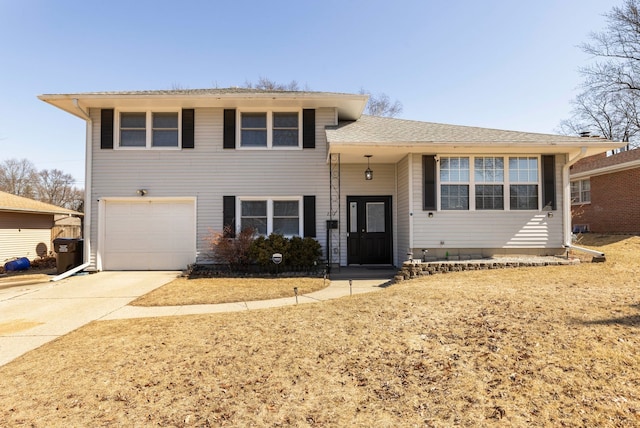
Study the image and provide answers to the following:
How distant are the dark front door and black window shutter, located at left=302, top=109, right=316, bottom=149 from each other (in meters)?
2.01

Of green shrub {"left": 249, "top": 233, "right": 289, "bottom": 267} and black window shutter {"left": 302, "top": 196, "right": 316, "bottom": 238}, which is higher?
black window shutter {"left": 302, "top": 196, "right": 316, "bottom": 238}

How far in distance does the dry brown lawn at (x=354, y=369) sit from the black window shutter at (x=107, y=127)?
7128 millimetres

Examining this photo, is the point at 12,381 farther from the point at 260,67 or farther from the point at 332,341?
the point at 260,67

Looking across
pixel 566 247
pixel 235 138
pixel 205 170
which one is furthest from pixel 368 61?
pixel 566 247

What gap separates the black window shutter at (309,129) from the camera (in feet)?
35.3

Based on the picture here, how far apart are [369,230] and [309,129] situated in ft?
11.5

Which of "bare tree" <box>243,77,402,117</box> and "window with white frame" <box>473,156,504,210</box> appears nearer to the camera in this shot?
"window with white frame" <box>473,156,504,210</box>

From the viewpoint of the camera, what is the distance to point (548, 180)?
9609mm

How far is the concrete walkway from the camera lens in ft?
16.8

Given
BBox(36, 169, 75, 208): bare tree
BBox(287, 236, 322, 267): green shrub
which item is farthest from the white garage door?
BBox(36, 169, 75, 208): bare tree

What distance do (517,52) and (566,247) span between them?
6.09 meters

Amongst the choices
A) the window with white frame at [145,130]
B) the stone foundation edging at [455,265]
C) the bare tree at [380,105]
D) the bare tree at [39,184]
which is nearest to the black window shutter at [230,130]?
the window with white frame at [145,130]

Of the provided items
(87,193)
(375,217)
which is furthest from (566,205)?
(87,193)

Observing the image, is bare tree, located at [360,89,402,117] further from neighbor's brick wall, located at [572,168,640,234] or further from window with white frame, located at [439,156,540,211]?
window with white frame, located at [439,156,540,211]
